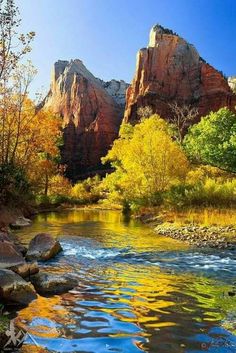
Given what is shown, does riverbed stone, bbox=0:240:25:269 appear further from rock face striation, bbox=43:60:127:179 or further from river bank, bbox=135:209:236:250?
rock face striation, bbox=43:60:127:179

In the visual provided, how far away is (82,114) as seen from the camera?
3479 inches

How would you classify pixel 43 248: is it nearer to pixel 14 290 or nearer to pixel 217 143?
pixel 14 290

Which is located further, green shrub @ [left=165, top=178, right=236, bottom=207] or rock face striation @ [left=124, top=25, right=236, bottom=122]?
rock face striation @ [left=124, top=25, right=236, bottom=122]

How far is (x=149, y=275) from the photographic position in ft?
39.7

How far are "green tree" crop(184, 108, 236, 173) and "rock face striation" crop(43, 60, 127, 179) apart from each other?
42051mm

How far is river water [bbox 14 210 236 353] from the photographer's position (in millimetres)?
6719

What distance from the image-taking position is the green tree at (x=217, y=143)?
1416 inches

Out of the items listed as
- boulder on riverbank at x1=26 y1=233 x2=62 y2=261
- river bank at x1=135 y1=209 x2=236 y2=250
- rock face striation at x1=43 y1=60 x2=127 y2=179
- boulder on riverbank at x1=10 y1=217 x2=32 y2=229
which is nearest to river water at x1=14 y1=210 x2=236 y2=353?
boulder on riverbank at x1=26 y1=233 x2=62 y2=261

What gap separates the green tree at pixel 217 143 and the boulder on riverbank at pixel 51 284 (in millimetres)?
26722

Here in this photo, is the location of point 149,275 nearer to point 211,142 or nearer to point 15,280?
point 15,280

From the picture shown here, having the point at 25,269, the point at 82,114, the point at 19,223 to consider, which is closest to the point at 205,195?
the point at 19,223

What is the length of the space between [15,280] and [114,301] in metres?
2.12

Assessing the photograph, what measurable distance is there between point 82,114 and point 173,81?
19634 mm

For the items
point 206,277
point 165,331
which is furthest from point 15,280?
point 206,277
